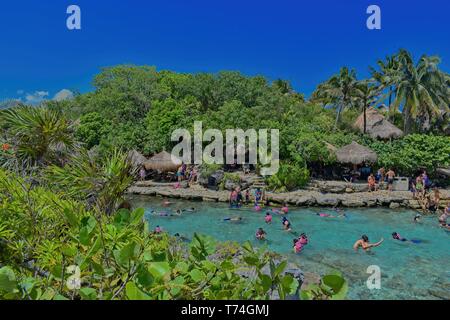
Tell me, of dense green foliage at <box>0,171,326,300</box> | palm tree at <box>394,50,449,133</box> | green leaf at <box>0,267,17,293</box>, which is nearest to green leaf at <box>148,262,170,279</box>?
dense green foliage at <box>0,171,326,300</box>

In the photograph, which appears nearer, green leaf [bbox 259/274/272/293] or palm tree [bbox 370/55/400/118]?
green leaf [bbox 259/274/272/293]

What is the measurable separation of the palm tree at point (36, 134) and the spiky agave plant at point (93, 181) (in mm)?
680

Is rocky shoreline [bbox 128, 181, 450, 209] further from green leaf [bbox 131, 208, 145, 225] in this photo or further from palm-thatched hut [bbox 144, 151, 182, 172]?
green leaf [bbox 131, 208, 145, 225]

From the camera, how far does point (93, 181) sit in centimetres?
485

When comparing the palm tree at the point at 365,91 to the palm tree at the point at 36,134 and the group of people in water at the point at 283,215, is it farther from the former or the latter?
the palm tree at the point at 36,134

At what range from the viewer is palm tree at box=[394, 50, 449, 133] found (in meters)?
24.6

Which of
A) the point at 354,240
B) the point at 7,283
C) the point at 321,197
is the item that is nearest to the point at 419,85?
the point at 321,197

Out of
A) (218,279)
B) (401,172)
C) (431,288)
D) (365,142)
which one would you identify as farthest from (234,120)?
(218,279)

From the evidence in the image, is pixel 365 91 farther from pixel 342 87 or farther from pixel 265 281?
pixel 265 281

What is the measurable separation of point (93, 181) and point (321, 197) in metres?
13.2

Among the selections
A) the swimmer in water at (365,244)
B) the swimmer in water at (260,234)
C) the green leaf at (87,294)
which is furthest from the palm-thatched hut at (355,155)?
the green leaf at (87,294)

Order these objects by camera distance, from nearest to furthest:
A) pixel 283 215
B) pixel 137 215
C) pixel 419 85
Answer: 1. pixel 137 215
2. pixel 283 215
3. pixel 419 85

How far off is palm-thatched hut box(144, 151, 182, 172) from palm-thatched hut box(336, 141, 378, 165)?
952cm
